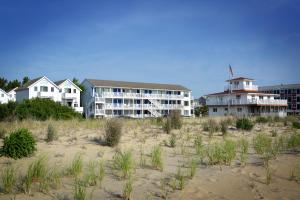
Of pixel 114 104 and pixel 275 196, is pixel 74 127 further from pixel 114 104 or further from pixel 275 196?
pixel 114 104

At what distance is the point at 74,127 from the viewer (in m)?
23.1

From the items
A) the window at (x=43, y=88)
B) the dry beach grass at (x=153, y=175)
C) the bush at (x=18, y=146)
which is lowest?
the dry beach grass at (x=153, y=175)

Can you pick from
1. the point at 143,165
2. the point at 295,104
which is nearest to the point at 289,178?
the point at 143,165

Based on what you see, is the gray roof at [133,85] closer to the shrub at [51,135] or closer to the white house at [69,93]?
the white house at [69,93]

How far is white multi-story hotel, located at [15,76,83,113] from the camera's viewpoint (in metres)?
60.8

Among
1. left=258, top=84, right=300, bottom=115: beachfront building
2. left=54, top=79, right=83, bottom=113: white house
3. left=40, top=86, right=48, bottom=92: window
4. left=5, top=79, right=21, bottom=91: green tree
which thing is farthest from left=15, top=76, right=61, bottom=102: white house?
left=258, top=84, right=300, bottom=115: beachfront building

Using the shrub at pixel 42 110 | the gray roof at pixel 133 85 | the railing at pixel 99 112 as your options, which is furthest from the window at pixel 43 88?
the shrub at pixel 42 110

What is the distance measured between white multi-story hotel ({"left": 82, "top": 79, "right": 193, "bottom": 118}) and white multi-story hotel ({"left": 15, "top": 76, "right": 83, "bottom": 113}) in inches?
119

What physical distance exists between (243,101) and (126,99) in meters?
24.3

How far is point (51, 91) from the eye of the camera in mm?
62406

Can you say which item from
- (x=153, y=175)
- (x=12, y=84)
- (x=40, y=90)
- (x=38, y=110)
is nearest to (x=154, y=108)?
(x=40, y=90)

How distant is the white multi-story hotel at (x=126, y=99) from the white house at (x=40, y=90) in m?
6.99

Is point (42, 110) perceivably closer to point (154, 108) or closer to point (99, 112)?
point (99, 112)

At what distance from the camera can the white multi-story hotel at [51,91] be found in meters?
60.8
